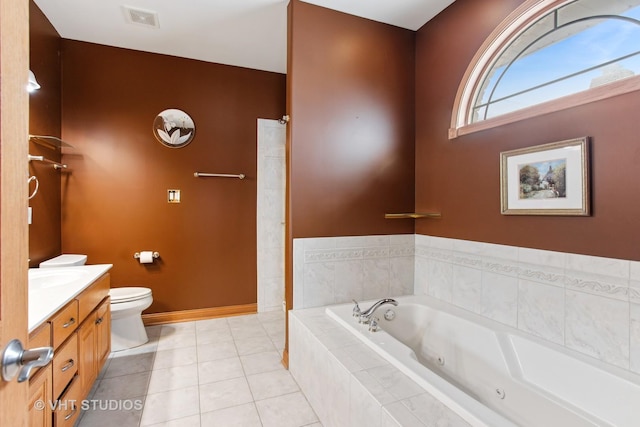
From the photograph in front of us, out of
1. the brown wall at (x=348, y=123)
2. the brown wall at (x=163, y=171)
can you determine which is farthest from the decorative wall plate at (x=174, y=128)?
the brown wall at (x=348, y=123)

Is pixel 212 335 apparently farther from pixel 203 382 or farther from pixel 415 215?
pixel 415 215

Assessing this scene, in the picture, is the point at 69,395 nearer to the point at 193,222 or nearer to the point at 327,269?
the point at 327,269

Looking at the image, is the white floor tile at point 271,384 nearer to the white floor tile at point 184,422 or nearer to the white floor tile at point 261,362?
the white floor tile at point 261,362

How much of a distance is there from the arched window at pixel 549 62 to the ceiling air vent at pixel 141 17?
2.45m

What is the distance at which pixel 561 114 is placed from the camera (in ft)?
5.31

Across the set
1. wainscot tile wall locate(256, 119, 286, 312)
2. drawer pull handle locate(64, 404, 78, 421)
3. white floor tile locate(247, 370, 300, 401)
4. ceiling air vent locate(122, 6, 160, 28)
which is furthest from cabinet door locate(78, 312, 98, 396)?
ceiling air vent locate(122, 6, 160, 28)

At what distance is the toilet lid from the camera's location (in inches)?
99.8

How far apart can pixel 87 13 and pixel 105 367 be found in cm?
272

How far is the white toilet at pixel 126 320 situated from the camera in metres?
2.52

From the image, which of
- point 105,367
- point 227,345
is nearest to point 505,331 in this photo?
point 227,345

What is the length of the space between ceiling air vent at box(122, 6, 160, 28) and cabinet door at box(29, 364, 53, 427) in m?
2.48

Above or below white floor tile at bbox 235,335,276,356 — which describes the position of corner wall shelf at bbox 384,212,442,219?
above

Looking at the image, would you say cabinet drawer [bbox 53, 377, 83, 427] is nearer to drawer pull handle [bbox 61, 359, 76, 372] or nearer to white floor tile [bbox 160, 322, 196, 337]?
drawer pull handle [bbox 61, 359, 76, 372]

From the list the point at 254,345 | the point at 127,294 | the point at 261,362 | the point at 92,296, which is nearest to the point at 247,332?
the point at 254,345
